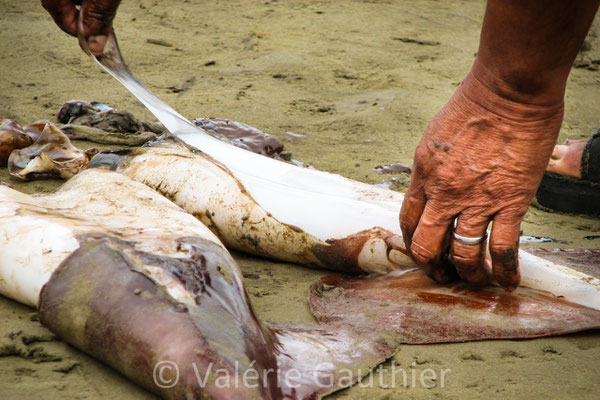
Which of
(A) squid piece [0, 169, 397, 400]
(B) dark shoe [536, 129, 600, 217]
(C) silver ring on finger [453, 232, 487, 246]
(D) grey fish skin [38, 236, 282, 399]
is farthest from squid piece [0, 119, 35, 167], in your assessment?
(B) dark shoe [536, 129, 600, 217]

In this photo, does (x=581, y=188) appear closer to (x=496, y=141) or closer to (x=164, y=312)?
(x=496, y=141)

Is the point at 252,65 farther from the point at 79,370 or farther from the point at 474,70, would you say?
the point at 79,370

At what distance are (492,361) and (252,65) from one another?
4.01 m

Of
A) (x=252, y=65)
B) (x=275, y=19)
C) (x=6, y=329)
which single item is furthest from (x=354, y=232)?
(x=275, y=19)

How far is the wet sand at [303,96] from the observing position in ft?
5.91

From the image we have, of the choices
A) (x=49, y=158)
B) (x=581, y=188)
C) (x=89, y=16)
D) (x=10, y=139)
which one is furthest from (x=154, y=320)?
(x=581, y=188)

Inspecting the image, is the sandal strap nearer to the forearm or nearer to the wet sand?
the wet sand

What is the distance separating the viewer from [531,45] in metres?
1.74

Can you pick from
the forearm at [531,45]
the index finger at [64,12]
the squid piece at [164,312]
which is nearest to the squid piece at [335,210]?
the index finger at [64,12]

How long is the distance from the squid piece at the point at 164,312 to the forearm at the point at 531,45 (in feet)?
2.77

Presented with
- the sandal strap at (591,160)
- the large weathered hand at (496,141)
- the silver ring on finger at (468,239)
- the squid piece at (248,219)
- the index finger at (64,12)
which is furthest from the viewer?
the sandal strap at (591,160)

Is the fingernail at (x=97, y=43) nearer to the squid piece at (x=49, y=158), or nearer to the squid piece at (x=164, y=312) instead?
the squid piece at (x=49, y=158)

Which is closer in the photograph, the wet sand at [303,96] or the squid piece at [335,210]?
the wet sand at [303,96]

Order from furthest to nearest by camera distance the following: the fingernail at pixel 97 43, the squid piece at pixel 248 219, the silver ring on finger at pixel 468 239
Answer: the fingernail at pixel 97 43
the squid piece at pixel 248 219
the silver ring on finger at pixel 468 239
